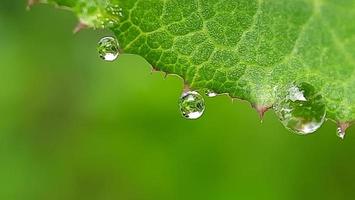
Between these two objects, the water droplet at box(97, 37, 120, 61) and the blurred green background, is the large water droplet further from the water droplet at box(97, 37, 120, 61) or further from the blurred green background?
the blurred green background

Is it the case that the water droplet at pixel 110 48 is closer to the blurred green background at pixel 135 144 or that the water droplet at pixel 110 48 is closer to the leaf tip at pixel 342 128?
the leaf tip at pixel 342 128

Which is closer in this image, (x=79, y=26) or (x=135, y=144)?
(x=79, y=26)

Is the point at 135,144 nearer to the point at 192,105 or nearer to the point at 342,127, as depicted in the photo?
the point at 192,105

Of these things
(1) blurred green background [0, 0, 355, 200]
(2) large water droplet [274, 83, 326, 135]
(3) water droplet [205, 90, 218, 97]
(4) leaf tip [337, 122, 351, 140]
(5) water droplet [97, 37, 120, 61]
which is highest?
(1) blurred green background [0, 0, 355, 200]

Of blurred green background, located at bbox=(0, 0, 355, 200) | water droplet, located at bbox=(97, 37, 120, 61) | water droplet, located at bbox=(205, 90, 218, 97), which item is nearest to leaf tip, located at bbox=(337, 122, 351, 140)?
water droplet, located at bbox=(205, 90, 218, 97)

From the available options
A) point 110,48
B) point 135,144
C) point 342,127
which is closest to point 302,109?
point 342,127

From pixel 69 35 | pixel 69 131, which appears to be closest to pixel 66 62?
pixel 69 35

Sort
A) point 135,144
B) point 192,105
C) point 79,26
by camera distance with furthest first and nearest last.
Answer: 1. point 135,144
2. point 192,105
3. point 79,26
